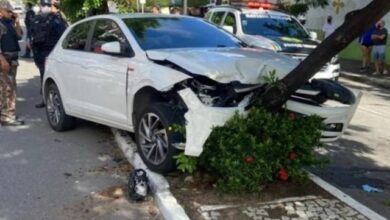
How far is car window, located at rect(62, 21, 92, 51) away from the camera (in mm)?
7742

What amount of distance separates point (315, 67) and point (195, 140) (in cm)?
122

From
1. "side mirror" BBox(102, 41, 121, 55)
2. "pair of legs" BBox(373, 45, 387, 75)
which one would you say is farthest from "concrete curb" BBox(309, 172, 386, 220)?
"pair of legs" BBox(373, 45, 387, 75)

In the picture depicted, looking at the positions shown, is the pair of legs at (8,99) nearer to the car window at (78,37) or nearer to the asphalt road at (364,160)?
the car window at (78,37)

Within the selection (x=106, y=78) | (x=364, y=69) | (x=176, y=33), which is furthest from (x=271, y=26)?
(x=106, y=78)

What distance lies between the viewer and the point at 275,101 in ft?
16.6

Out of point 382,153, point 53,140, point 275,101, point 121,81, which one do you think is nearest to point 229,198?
point 275,101

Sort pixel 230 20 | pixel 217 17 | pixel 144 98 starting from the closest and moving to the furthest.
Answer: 1. pixel 144 98
2. pixel 230 20
3. pixel 217 17

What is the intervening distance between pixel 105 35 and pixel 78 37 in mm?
926

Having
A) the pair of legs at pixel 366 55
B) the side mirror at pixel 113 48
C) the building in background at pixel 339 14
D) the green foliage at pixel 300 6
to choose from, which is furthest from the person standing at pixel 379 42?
the side mirror at pixel 113 48

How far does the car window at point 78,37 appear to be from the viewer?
774 cm

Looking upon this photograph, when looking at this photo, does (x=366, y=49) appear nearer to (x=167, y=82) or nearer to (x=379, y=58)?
(x=379, y=58)

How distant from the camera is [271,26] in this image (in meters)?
13.1

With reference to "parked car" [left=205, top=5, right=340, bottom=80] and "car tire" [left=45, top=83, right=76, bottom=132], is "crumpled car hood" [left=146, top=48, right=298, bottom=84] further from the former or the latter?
"parked car" [left=205, top=5, right=340, bottom=80]

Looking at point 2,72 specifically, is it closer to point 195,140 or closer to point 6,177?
point 6,177
